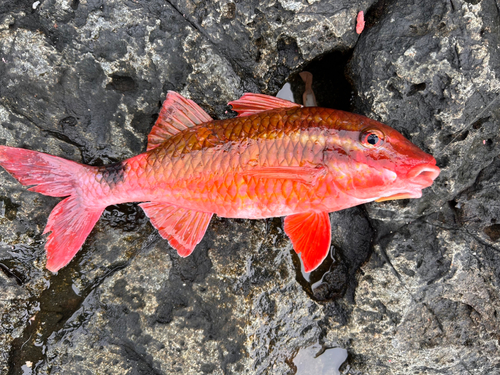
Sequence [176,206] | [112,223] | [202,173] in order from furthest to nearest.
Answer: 1. [112,223]
2. [176,206]
3. [202,173]

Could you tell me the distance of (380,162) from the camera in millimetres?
2203

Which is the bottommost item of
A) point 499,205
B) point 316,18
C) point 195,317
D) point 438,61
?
point 499,205

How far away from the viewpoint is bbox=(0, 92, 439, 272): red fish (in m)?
2.23

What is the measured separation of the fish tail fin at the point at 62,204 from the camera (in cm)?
251

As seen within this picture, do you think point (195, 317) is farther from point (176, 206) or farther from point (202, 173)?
point (202, 173)

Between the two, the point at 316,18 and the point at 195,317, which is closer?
the point at 316,18

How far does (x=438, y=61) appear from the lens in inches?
95.9

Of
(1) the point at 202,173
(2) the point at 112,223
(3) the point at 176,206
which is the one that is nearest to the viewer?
(1) the point at 202,173

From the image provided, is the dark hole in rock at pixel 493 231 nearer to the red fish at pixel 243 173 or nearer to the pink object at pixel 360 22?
the red fish at pixel 243 173

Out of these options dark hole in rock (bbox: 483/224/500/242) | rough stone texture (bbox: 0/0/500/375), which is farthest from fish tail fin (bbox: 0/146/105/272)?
dark hole in rock (bbox: 483/224/500/242)

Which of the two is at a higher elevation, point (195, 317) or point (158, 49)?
point (158, 49)

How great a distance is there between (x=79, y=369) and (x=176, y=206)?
154cm

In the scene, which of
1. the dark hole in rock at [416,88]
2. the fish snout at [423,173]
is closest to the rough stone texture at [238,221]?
the dark hole in rock at [416,88]

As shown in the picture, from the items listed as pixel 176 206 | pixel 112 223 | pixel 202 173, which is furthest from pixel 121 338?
pixel 202 173
